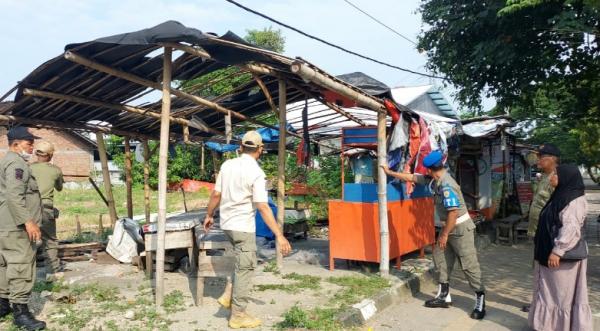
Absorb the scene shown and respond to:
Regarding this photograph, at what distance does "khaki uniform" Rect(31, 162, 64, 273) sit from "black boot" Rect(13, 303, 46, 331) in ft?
8.19

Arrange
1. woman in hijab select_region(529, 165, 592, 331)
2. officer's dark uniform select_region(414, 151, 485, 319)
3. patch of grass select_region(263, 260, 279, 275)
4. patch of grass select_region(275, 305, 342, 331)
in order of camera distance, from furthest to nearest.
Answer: patch of grass select_region(263, 260, 279, 275)
officer's dark uniform select_region(414, 151, 485, 319)
patch of grass select_region(275, 305, 342, 331)
woman in hijab select_region(529, 165, 592, 331)

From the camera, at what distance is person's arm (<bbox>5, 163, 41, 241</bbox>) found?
4.72 metres

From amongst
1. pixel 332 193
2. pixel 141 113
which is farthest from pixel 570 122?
pixel 141 113

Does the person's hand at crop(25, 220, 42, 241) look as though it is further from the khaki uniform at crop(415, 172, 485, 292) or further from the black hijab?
the black hijab

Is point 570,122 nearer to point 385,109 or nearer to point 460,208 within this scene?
point 385,109

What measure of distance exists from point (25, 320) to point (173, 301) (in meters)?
1.46

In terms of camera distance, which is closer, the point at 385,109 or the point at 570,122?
the point at 385,109

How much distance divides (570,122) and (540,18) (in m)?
3.12

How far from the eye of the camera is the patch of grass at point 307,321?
4668mm

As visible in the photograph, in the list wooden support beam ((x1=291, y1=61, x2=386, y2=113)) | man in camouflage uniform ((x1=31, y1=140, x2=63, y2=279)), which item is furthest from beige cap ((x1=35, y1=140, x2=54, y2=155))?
wooden support beam ((x1=291, y1=61, x2=386, y2=113))

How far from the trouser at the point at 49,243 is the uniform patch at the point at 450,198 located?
18.0 ft

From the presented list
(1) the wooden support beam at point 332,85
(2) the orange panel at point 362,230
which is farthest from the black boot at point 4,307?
(2) the orange panel at point 362,230

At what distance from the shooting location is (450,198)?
5.32 metres

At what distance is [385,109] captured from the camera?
6.67m
